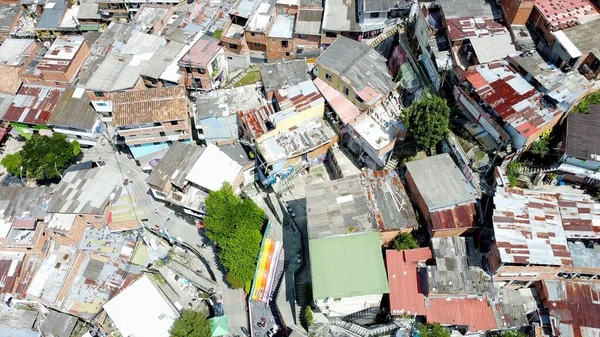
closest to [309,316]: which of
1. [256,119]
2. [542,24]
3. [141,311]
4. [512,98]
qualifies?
[141,311]

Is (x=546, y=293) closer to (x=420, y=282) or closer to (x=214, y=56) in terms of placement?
(x=420, y=282)

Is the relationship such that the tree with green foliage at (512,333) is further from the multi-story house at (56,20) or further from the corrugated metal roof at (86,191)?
the multi-story house at (56,20)

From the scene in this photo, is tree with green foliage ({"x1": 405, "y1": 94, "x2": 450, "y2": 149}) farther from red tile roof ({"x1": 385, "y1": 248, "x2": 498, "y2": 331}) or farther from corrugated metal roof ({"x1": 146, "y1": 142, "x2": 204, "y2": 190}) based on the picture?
corrugated metal roof ({"x1": 146, "y1": 142, "x2": 204, "y2": 190})

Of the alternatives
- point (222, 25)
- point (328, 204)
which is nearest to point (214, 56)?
point (222, 25)

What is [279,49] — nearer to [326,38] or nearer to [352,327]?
[326,38]

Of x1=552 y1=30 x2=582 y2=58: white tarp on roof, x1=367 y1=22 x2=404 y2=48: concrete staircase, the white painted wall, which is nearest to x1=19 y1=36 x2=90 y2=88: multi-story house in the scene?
x1=367 y1=22 x2=404 y2=48: concrete staircase

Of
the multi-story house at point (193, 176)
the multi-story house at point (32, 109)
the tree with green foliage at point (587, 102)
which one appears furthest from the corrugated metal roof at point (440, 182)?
the multi-story house at point (32, 109)
